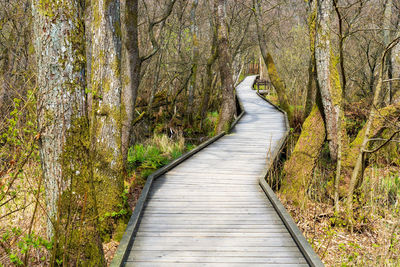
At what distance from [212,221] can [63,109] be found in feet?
8.25

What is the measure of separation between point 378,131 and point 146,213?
4.99 m

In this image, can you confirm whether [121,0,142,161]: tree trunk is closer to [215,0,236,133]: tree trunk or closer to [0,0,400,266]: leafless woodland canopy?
[0,0,400,266]: leafless woodland canopy

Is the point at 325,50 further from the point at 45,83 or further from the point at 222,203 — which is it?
the point at 45,83

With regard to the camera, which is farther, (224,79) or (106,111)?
(224,79)

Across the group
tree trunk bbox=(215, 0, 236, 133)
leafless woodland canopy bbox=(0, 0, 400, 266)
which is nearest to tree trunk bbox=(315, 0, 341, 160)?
leafless woodland canopy bbox=(0, 0, 400, 266)

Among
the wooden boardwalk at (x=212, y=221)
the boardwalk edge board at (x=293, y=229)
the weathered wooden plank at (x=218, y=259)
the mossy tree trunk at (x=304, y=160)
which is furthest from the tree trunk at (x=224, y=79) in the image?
the weathered wooden plank at (x=218, y=259)

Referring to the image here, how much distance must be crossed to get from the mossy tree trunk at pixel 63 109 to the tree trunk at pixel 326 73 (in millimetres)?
5346

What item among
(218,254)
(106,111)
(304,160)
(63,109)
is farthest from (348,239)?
(63,109)

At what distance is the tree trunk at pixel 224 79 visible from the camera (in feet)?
33.7

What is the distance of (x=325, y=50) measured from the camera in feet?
22.9

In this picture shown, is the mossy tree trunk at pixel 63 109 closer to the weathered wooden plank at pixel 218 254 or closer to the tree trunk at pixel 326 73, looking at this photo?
the weathered wooden plank at pixel 218 254

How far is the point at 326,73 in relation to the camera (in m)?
6.98

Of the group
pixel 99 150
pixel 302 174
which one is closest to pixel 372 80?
pixel 302 174

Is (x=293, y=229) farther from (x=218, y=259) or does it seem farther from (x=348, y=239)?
(x=348, y=239)
